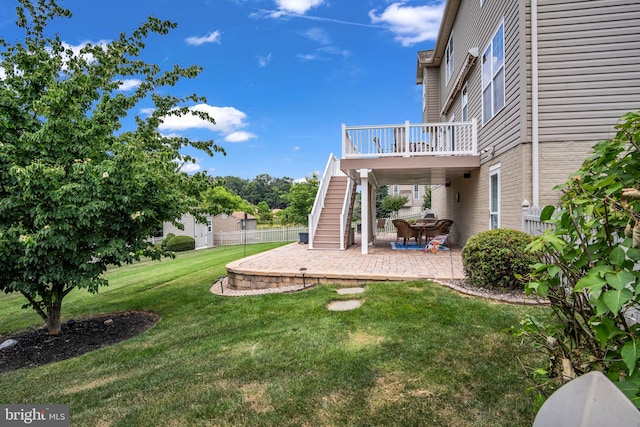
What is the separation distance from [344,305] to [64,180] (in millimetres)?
4215

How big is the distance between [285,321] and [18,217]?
3.87 meters

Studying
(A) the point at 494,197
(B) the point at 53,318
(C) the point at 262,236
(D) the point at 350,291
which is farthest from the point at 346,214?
(C) the point at 262,236

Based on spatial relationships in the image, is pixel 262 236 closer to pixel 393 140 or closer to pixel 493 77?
pixel 393 140

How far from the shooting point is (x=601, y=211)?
1.25m

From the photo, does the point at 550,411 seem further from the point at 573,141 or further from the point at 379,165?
the point at 379,165

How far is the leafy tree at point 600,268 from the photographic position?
3.57 ft

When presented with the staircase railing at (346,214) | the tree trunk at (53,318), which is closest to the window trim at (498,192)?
the staircase railing at (346,214)

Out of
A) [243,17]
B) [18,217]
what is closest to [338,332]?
[18,217]

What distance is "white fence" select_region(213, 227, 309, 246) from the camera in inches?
899

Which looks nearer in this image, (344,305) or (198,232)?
(344,305)

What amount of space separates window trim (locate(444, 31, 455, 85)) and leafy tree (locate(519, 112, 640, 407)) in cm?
1266

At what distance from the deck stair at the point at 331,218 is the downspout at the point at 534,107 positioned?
6249 millimetres

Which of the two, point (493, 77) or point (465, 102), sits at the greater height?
point (465, 102)

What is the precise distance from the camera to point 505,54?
7191 millimetres
